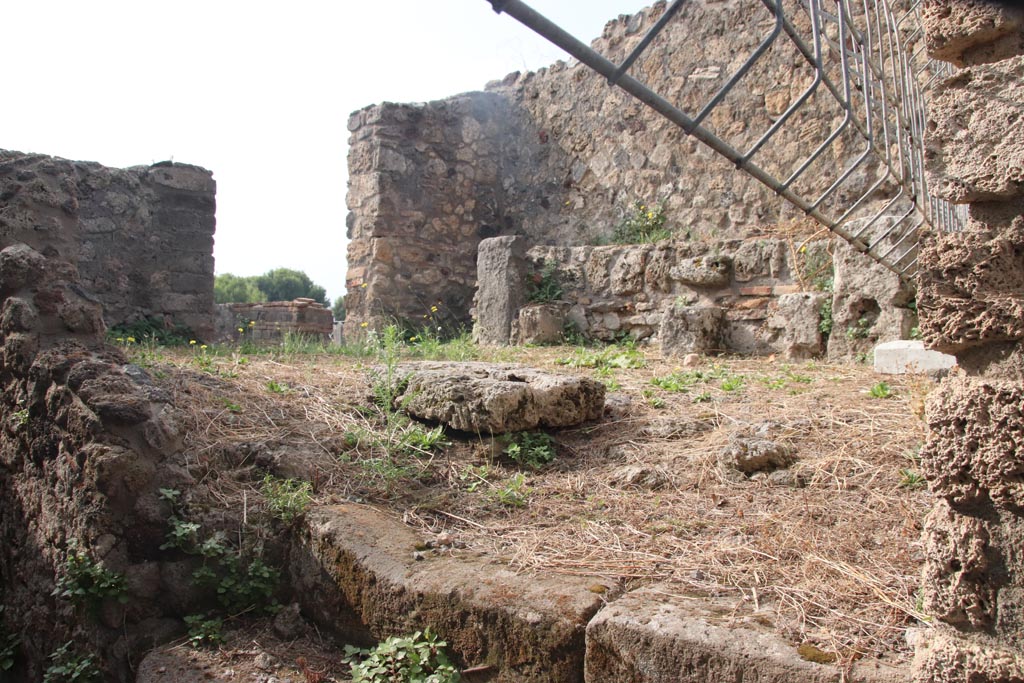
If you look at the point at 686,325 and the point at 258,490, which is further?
the point at 686,325

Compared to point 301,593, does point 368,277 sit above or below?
above

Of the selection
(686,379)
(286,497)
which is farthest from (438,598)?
(686,379)

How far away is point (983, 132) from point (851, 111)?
123cm

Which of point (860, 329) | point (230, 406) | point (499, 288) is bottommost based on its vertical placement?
point (230, 406)

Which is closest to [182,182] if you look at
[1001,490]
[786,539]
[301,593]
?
[301,593]

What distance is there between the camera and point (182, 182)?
22.1 feet

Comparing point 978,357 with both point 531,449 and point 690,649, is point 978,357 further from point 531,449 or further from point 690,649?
point 531,449

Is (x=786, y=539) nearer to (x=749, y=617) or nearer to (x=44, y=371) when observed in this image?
(x=749, y=617)

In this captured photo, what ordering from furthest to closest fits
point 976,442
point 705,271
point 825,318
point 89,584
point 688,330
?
1. point 705,271
2. point 688,330
3. point 825,318
4. point 89,584
5. point 976,442

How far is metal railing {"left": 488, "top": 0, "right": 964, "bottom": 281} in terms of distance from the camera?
1860mm

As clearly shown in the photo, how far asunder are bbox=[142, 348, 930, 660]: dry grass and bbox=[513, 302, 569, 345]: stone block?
7.24ft

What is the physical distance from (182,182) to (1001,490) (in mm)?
6780

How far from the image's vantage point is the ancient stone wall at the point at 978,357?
4.29 ft

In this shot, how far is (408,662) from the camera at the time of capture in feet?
6.86
